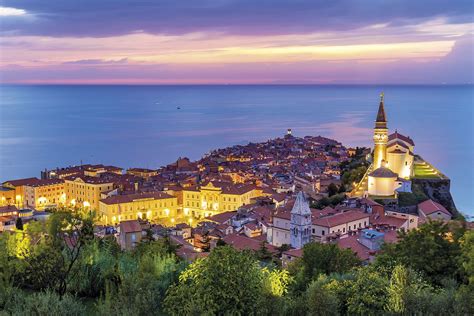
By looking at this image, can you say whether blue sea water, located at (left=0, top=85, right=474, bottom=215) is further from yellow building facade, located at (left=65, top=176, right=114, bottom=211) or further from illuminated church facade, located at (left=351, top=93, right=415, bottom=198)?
yellow building facade, located at (left=65, top=176, right=114, bottom=211)

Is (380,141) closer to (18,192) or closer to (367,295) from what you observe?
(367,295)

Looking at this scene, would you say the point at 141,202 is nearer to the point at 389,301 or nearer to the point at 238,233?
the point at 238,233

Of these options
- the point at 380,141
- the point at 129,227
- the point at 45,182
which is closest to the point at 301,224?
the point at 129,227

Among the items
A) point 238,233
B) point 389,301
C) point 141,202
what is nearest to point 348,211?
point 238,233

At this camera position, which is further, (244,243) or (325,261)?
(244,243)

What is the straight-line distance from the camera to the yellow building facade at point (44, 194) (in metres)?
41.4

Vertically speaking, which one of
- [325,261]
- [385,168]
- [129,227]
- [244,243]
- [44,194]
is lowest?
[44,194]

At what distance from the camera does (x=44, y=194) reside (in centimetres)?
4197

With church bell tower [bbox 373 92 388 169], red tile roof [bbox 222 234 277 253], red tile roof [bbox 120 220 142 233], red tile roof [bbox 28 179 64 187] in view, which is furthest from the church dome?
red tile roof [bbox 28 179 64 187]

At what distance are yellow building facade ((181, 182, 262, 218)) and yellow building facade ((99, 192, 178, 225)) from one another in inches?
44.5

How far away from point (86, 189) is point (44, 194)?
3.29m

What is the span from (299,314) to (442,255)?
18.6ft

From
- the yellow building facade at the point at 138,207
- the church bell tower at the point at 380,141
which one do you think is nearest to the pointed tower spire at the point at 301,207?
the church bell tower at the point at 380,141

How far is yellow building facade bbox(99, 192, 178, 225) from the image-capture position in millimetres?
36219
